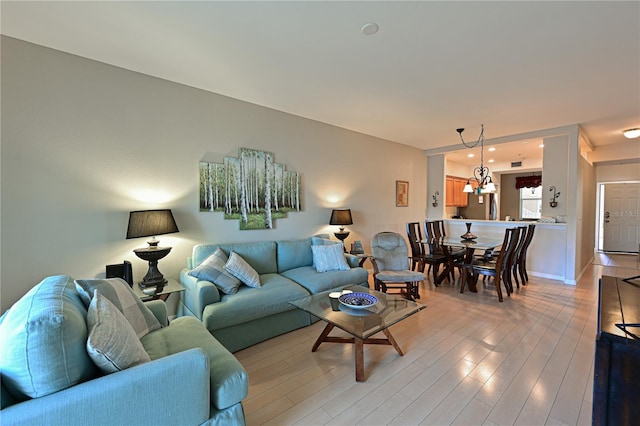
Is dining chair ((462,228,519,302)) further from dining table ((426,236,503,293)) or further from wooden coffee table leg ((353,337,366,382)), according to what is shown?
wooden coffee table leg ((353,337,366,382))

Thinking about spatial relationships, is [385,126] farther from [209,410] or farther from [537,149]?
[209,410]

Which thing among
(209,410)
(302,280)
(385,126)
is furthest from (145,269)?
(385,126)

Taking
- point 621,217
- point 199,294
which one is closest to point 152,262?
point 199,294

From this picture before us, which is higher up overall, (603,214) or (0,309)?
(603,214)

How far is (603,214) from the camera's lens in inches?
313

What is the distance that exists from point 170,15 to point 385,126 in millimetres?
3556

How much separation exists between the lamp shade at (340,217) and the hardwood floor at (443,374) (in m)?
1.75

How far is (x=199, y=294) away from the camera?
250 centimetres

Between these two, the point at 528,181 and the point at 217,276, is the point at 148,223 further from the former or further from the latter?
the point at 528,181

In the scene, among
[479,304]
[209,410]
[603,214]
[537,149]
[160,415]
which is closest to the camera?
[160,415]

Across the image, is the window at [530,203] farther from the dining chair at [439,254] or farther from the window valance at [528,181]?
the dining chair at [439,254]

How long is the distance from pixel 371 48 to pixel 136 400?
9.44ft

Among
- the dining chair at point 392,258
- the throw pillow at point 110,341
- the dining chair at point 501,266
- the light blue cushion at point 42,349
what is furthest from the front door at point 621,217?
the light blue cushion at point 42,349

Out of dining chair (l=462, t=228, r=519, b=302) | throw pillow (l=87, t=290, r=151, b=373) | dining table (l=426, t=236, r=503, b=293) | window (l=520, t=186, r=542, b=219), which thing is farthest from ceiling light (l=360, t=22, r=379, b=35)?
window (l=520, t=186, r=542, b=219)
